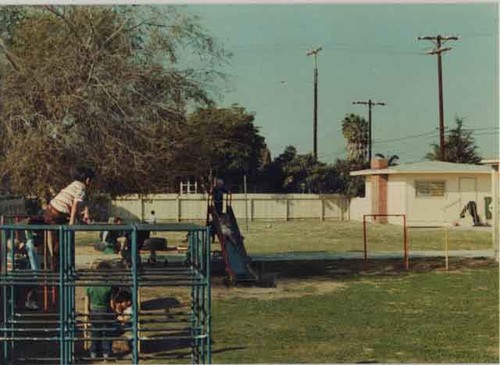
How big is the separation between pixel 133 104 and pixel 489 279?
7204mm

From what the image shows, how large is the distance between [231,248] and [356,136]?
49921mm

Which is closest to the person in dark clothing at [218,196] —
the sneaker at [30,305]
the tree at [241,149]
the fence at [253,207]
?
the sneaker at [30,305]

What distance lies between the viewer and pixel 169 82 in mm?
15195

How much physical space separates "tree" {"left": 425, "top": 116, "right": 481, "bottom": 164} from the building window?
42.7 feet

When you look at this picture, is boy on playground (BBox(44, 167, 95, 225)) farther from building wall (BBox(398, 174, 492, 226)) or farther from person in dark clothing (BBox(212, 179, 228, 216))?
building wall (BBox(398, 174, 492, 226))

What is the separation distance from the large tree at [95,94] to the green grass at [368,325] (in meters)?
3.12

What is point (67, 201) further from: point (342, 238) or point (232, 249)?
point (342, 238)

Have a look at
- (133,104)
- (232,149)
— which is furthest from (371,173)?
(133,104)

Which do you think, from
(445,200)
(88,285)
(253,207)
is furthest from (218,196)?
(253,207)

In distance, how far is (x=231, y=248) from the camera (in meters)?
16.1

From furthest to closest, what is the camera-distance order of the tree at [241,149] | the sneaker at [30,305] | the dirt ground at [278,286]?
the tree at [241,149], the sneaker at [30,305], the dirt ground at [278,286]

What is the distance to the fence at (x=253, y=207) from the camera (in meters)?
41.8

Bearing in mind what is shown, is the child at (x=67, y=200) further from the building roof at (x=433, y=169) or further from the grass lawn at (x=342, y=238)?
the building roof at (x=433, y=169)

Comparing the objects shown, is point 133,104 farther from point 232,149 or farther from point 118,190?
point 232,149
